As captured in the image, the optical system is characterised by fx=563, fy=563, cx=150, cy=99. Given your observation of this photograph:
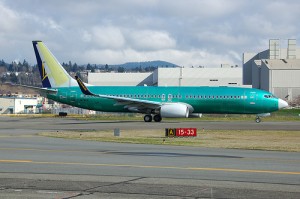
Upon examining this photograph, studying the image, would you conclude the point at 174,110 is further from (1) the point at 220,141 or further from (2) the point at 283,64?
(2) the point at 283,64

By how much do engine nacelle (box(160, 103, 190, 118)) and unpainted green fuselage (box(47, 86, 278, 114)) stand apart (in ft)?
9.51

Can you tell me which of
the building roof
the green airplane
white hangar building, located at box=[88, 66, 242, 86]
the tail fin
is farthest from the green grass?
white hangar building, located at box=[88, 66, 242, 86]

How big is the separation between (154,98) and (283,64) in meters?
64.4

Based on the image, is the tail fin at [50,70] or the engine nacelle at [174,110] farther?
the tail fin at [50,70]

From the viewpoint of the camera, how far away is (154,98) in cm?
5753

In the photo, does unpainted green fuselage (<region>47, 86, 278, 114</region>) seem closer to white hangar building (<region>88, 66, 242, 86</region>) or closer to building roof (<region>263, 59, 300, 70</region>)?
building roof (<region>263, 59, 300, 70</region>)

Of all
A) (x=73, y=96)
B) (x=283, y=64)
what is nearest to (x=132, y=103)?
(x=73, y=96)

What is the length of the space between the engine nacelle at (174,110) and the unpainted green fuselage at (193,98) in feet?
9.51

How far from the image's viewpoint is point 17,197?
1143 cm

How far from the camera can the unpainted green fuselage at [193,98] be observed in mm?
55594

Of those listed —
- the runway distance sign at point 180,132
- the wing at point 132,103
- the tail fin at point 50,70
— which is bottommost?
the runway distance sign at point 180,132

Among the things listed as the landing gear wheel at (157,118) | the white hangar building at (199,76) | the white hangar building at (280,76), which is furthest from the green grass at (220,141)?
the white hangar building at (199,76)

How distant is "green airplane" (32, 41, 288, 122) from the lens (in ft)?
182

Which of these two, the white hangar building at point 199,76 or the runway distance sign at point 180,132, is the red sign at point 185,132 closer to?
the runway distance sign at point 180,132
